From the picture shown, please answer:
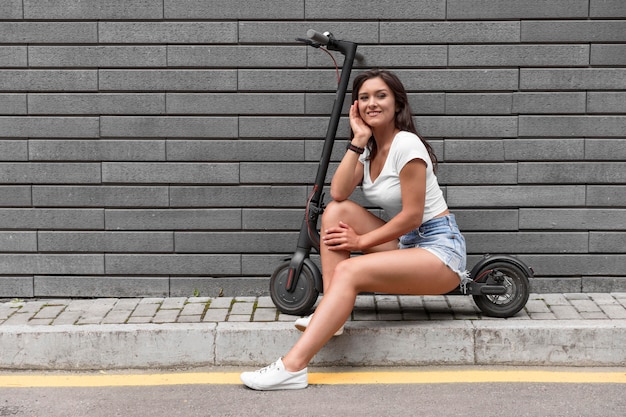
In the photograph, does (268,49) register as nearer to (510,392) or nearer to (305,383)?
(305,383)

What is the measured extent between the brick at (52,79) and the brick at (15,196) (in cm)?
70

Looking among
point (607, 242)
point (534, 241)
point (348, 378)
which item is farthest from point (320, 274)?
point (607, 242)

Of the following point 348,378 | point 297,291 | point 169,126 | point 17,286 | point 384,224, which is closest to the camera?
point 348,378

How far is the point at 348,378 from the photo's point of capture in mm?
4387

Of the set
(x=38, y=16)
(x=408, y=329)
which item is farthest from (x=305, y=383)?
(x=38, y=16)

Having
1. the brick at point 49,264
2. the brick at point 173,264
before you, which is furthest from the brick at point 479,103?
the brick at point 49,264

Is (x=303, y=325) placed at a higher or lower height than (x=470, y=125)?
lower

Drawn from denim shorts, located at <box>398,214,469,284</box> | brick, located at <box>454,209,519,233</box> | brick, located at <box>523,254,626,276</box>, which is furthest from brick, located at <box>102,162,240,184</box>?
brick, located at <box>523,254,626,276</box>

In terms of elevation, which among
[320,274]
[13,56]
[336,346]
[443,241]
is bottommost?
[336,346]

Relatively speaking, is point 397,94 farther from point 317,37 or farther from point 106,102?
point 106,102

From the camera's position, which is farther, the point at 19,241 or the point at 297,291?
the point at 19,241

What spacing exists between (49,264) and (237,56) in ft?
6.30

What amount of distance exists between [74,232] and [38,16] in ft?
4.82

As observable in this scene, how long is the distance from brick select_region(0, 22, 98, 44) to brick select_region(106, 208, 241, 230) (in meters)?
1.19
